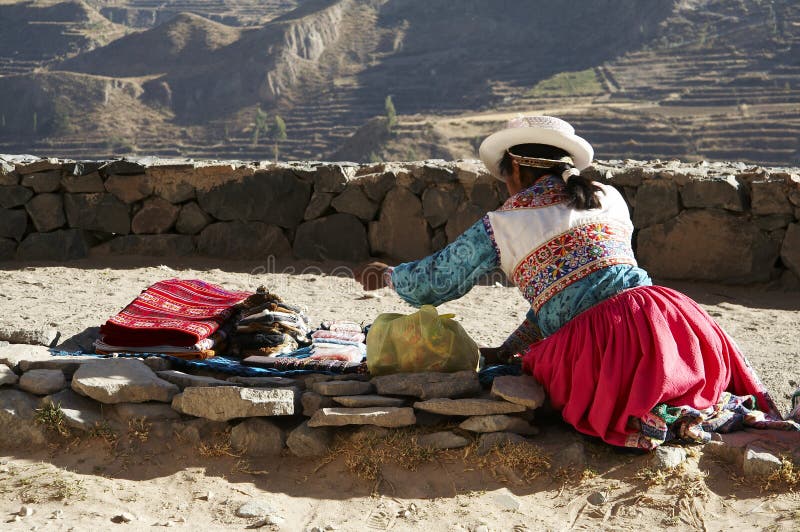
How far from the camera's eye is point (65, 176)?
7.55 metres

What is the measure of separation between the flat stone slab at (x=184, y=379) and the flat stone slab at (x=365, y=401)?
1.64 feet

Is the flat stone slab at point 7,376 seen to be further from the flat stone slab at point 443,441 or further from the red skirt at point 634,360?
the red skirt at point 634,360

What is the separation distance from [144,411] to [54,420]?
1.06 ft

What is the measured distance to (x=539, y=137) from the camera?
3.29 meters

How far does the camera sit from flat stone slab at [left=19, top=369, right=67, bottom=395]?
3.51 meters

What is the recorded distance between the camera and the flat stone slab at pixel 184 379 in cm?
354

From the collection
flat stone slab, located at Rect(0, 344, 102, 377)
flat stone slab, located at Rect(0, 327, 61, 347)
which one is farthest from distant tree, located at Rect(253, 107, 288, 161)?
flat stone slab, located at Rect(0, 344, 102, 377)

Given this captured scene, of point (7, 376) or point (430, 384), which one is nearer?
point (430, 384)

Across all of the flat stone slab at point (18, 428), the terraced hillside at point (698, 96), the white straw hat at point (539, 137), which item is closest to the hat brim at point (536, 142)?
the white straw hat at point (539, 137)

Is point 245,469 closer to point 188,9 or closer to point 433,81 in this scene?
point 433,81

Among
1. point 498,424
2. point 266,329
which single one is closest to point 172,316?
point 266,329

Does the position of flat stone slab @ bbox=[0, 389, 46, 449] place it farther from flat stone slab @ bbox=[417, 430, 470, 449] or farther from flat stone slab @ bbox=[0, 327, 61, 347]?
flat stone slab @ bbox=[417, 430, 470, 449]

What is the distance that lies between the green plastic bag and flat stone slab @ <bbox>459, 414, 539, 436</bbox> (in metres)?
0.31

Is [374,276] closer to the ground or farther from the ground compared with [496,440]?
farther from the ground
